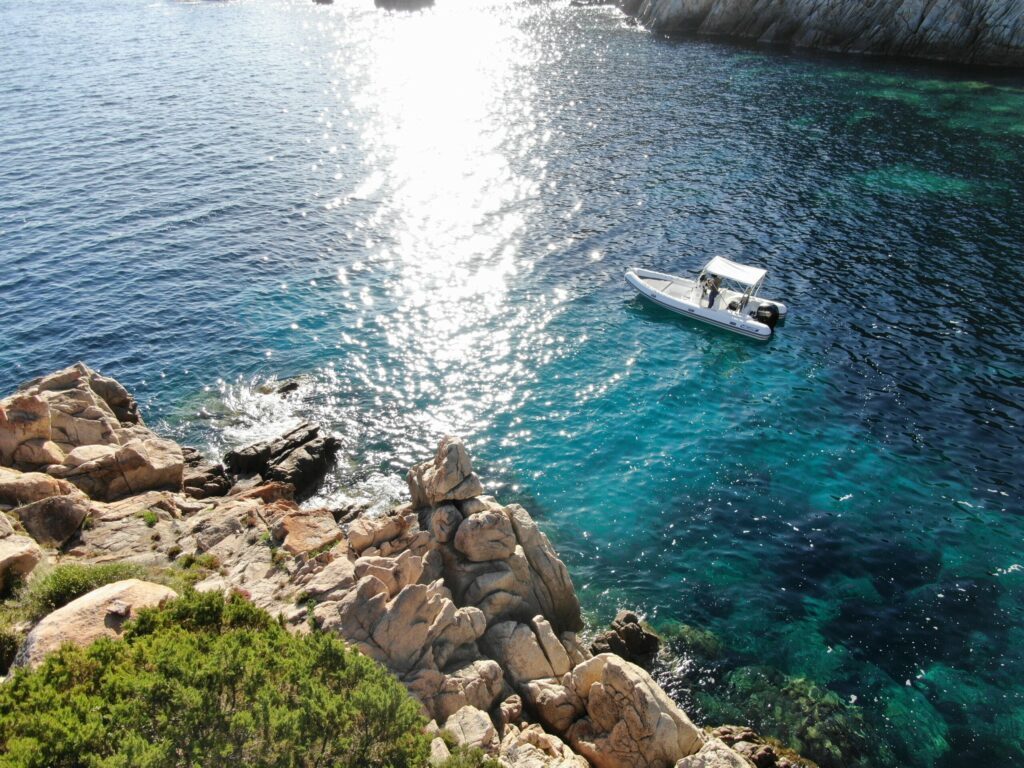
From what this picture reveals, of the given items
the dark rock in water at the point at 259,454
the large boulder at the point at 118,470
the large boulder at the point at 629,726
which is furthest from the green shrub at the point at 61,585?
the large boulder at the point at 629,726

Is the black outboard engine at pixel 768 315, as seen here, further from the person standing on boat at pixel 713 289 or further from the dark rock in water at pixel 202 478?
the dark rock in water at pixel 202 478

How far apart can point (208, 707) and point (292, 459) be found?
21715 millimetres

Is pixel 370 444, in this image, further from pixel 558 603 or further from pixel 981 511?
pixel 981 511

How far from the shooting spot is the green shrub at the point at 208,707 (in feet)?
58.6

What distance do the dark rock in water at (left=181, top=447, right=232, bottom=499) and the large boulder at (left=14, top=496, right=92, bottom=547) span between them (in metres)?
5.83

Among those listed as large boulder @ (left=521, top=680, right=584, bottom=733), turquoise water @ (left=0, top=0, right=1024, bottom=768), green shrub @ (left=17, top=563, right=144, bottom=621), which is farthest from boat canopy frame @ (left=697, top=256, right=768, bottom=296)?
green shrub @ (left=17, top=563, right=144, bottom=621)

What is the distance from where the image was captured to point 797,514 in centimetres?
3703

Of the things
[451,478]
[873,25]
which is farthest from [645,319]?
[873,25]

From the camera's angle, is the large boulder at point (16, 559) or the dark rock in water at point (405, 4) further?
the dark rock in water at point (405, 4)

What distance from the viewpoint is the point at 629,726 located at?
24.3m

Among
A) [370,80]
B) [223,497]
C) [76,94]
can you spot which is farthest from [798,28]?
[223,497]

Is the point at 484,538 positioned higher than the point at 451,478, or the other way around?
the point at 451,478

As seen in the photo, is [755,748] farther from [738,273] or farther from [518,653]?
[738,273]

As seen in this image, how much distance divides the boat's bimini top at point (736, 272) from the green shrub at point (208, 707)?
3932 cm
